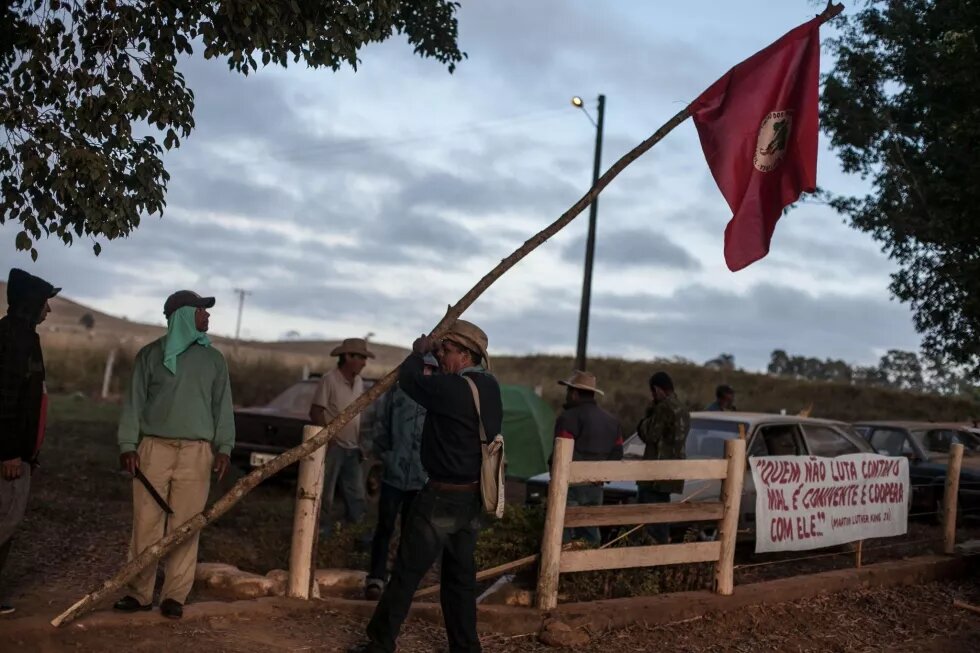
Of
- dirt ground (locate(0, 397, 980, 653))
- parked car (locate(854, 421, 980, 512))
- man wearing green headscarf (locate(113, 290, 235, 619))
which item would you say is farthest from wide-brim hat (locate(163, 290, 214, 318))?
parked car (locate(854, 421, 980, 512))

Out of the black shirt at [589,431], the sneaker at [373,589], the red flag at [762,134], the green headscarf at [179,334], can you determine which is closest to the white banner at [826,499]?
the black shirt at [589,431]

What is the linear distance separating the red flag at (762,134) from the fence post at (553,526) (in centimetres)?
160

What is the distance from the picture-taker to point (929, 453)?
16.7 metres

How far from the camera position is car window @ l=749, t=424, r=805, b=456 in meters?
11.9

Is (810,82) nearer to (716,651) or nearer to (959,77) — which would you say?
(716,651)

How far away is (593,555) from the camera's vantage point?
7.75 m

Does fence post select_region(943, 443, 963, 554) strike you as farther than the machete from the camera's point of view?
Yes

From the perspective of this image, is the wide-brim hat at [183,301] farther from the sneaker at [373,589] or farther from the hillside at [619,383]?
the hillside at [619,383]

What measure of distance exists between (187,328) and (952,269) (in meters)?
13.7

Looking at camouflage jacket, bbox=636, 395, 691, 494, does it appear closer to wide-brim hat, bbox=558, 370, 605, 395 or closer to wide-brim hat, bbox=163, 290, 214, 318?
wide-brim hat, bbox=558, 370, 605, 395

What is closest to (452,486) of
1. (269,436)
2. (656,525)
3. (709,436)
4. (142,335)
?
(656,525)

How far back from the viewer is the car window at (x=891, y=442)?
16.7m

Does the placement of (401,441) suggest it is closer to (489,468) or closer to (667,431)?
(489,468)

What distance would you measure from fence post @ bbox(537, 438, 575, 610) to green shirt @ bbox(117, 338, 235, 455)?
211cm
